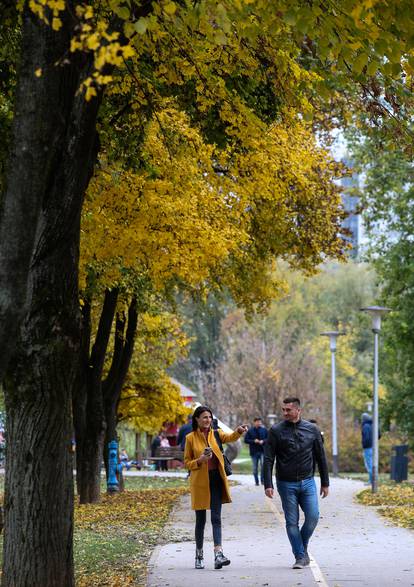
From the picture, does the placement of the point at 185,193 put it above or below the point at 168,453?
above

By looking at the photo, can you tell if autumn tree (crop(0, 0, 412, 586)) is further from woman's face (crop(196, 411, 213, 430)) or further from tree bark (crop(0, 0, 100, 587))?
woman's face (crop(196, 411, 213, 430))

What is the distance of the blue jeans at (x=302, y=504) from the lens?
12906 millimetres

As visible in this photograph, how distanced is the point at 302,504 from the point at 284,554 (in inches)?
51.9

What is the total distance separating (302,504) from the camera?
519 inches

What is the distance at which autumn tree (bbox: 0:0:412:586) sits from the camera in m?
7.72

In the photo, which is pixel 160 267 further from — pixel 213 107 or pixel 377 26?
pixel 377 26

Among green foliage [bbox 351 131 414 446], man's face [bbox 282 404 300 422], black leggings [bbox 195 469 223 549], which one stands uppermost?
green foliage [bbox 351 131 414 446]

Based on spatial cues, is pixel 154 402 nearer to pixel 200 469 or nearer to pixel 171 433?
pixel 200 469

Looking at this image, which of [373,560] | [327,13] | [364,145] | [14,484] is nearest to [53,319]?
[14,484]

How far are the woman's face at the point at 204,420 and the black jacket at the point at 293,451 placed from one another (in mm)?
722

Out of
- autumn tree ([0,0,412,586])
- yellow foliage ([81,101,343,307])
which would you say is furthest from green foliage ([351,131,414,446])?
autumn tree ([0,0,412,586])

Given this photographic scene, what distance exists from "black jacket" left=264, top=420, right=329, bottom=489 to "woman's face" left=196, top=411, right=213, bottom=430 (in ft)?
2.37

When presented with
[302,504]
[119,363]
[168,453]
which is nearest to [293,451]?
[302,504]

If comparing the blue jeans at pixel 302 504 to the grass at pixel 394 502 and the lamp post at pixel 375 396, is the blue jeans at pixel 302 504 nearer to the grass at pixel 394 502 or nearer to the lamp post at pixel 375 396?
the grass at pixel 394 502
